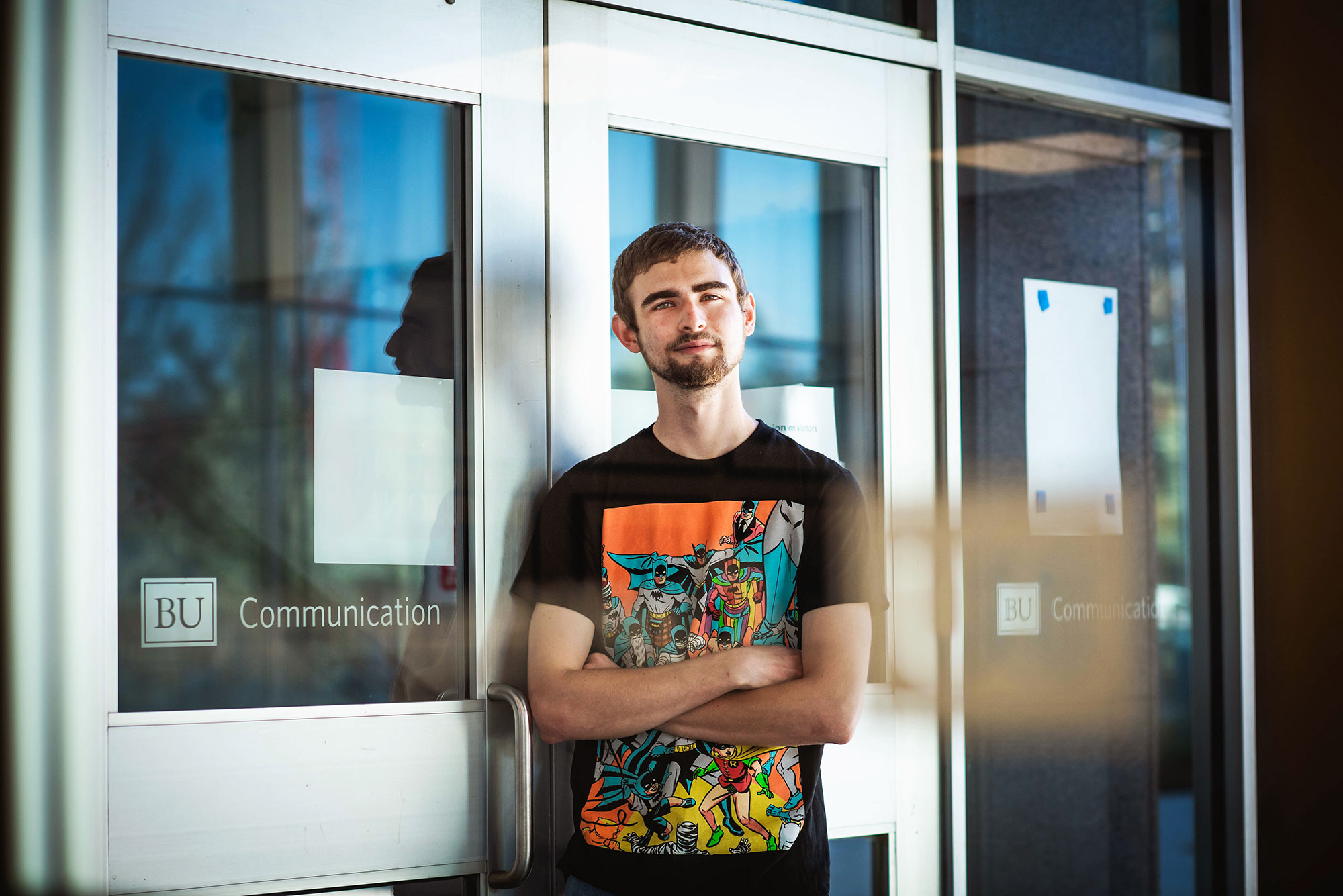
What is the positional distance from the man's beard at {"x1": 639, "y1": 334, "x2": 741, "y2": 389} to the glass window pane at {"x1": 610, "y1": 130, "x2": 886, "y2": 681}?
0.17ft

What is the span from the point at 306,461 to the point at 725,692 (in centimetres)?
89

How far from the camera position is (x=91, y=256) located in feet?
1.51

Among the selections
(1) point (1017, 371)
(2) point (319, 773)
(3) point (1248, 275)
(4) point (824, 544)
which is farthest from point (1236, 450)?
(2) point (319, 773)

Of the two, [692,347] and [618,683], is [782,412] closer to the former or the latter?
[692,347]

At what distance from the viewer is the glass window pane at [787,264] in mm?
2377

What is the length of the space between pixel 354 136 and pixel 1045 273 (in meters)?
1.72

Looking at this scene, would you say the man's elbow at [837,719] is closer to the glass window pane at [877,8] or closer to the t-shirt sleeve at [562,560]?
the t-shirt sleeve at [562,560]

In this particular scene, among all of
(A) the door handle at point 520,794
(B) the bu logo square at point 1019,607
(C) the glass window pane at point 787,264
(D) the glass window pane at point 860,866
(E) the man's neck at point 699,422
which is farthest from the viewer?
(B) the bu logo square at point 1019,607

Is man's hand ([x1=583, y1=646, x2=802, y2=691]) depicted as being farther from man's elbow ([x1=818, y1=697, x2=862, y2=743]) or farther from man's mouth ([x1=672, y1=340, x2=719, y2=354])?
man's mouth ([x1=672, y1=340, x2=719, y2=354])

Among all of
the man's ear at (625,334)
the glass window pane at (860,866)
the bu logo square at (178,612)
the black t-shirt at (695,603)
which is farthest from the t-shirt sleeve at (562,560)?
the glass window pane at (860,866)

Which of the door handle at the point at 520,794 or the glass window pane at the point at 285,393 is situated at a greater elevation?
the glass window pane at the point at 285,393

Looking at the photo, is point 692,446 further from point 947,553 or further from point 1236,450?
point 1236,450

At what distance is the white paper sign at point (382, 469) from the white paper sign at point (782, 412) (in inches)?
13.9

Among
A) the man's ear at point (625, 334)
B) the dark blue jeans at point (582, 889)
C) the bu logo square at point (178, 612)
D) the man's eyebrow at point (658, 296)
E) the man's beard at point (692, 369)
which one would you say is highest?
the man's eyebrow at point (658, 296)
